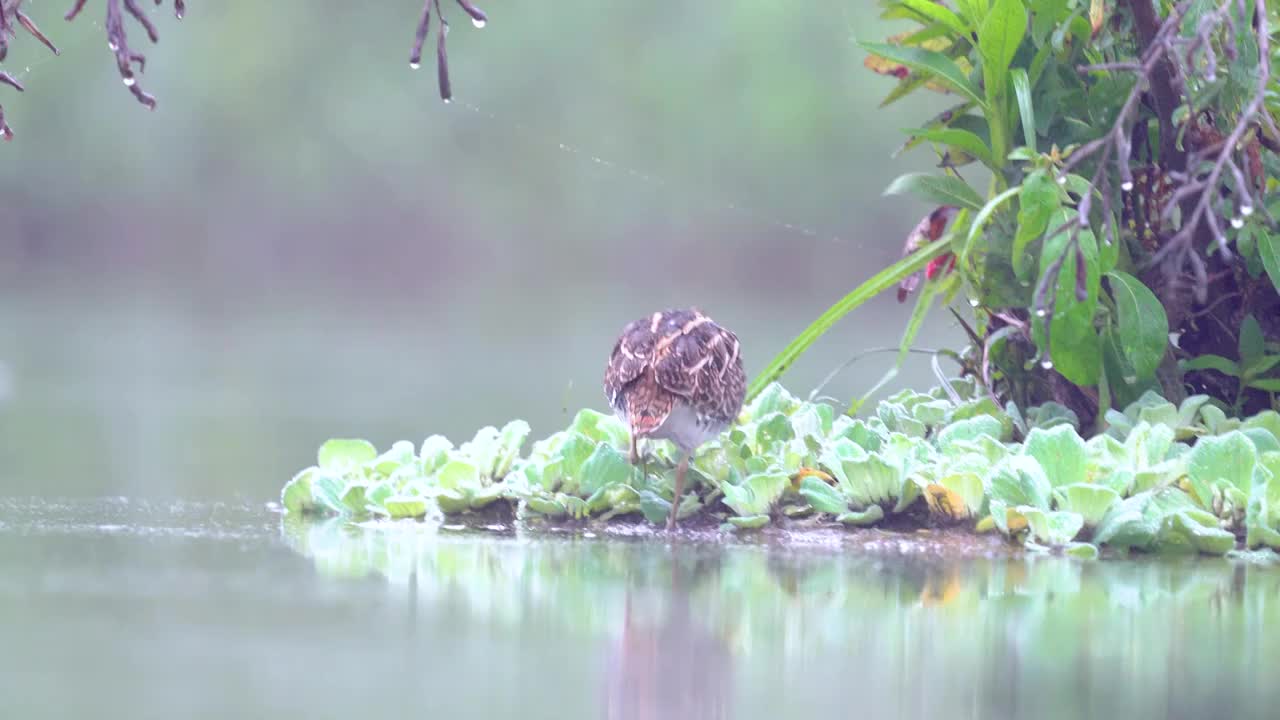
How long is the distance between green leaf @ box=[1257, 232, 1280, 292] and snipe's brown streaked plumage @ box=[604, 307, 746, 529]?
4.15ft

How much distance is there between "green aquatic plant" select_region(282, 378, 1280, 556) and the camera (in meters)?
3.40

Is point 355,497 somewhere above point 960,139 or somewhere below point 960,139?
below

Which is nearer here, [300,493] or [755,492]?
[755,492]

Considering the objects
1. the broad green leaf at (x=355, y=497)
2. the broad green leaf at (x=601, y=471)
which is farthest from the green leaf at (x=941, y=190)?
the broad green leaf at (x=355, y=497)

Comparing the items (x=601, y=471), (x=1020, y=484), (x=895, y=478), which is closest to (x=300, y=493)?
(x=601, y=471)

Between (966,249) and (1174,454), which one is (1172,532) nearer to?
(1174,454)

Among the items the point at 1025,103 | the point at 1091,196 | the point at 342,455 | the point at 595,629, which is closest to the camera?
the point at 595,629

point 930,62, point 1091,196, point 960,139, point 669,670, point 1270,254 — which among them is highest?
point 930,62

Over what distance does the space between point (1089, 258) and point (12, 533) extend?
2436mm

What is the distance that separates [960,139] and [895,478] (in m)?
0.91

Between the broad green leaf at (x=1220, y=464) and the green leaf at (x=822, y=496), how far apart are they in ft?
2.54

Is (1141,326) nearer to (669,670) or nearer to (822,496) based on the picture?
(822,496)

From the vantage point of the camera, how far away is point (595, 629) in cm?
252

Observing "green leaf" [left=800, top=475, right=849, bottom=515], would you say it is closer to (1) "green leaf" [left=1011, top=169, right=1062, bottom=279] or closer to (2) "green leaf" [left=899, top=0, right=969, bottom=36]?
(1) "green leaf" [left=1011, top=169, right=1062, bottom=279]
